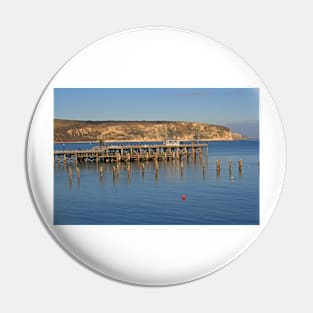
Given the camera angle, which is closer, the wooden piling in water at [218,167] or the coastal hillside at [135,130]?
the coastal hillside at [135,130]

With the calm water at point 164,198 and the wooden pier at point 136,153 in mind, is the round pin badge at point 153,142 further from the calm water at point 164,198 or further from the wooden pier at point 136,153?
the wooden pier at point 136,153

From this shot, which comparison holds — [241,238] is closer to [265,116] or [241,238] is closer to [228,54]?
[265,116]

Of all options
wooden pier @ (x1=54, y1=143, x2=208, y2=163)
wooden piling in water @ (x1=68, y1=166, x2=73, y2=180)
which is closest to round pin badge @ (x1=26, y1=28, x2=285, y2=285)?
wooden piling in water @ (x1=68, y1=166, x2=73, y2=180)

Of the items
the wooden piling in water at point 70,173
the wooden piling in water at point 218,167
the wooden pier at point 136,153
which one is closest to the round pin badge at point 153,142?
the wooden piling in water at point 70,173

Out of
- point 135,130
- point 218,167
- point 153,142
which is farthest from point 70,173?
point 218,167

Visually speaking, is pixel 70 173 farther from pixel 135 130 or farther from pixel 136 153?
pixel 136 153

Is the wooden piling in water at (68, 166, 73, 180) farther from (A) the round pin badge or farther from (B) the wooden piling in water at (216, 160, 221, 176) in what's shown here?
(B) the wooden piling in water at (216, 160, 221, 176)

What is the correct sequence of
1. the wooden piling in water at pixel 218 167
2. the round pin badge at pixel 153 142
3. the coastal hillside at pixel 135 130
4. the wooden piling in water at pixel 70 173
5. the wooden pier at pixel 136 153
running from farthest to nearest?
the wooden piling in water at pixel 218 167
the wooden pier at pixel 136 153
the coastal hillside at pixel 135 130
the wooden piling in water at pixel 70 173
the round pin badge at pixel 153 142
